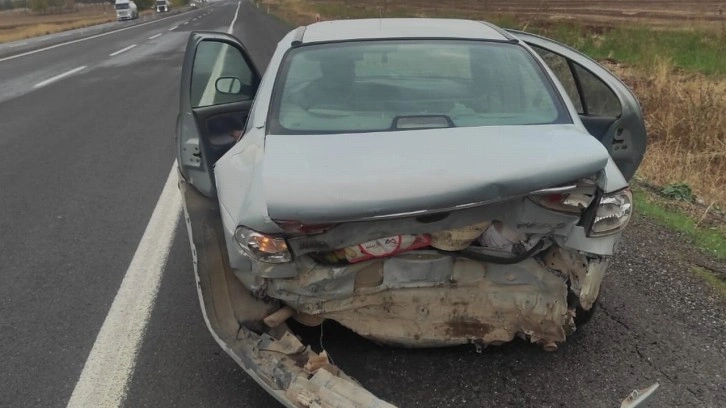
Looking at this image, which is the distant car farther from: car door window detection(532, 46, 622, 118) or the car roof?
car door window detection(532, 46, 622, 118)

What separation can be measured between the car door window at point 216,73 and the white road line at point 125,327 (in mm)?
1078

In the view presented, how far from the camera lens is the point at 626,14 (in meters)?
23.5

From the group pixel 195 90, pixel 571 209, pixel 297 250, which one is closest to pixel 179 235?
pixel 195 90

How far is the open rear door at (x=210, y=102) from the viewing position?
3.93 m

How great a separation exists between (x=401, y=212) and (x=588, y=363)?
1.36 metres

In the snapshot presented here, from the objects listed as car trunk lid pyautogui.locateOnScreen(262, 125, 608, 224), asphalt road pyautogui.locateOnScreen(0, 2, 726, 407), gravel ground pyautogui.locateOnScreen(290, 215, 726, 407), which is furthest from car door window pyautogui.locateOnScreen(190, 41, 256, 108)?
gravel ground pyautogui.locateOnScreen(290, 215, 726, 407)

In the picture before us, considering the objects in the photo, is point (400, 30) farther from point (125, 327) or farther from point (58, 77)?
point (58, 77)

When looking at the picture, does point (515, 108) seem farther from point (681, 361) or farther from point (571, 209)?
point (681, 361)

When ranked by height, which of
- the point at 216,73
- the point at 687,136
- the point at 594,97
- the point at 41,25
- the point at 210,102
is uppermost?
the point at 216,73

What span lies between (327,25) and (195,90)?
0.98 meters

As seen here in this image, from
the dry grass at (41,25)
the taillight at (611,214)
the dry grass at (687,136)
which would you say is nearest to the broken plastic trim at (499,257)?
the taillight at (611,214)

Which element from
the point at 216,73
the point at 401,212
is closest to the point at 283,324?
the point at 401,212

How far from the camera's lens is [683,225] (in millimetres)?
5020

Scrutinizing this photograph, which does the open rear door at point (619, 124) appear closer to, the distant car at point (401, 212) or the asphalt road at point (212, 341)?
the distant car at point (401, 212)
